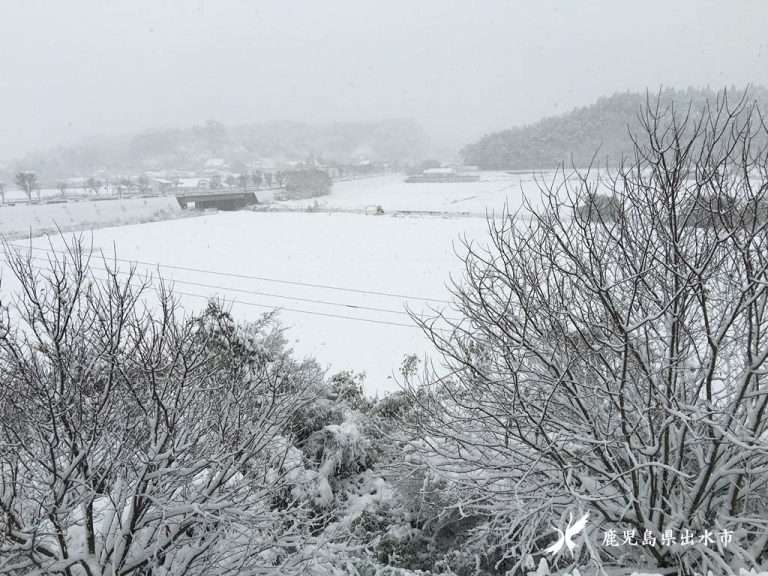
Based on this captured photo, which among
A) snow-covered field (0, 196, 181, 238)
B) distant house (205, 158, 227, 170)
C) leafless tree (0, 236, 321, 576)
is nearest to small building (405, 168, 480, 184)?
snow-covered field (0, 196, 181, 238)

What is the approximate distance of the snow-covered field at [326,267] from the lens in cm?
1731

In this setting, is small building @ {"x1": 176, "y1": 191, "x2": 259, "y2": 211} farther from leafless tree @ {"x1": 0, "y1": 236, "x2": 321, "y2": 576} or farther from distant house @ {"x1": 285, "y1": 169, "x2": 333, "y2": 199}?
leafless tree @ {"x1": 0, "y1": 236, "x2": 321, "y2": 576}

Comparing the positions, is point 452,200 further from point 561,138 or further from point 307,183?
point 561,138

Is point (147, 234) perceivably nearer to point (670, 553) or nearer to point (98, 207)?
point (98, 207)

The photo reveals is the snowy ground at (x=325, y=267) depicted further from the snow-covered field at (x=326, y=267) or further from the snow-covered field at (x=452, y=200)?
the snow-covered field at (x=452, y=200)

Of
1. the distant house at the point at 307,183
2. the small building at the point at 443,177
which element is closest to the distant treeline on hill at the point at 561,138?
the small building at the point at 443,177

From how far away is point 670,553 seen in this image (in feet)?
15.5

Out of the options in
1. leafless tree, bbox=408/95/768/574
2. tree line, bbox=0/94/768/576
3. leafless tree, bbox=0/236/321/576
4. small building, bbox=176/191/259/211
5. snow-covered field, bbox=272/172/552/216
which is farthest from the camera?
small building, bbox=176/191/259/211

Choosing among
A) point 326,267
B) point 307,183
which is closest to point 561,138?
point 307,183

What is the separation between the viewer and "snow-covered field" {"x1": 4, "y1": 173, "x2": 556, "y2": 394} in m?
17.3

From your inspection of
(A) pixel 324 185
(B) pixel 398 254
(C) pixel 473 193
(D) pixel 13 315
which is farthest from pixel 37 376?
(A) pixel 324 185

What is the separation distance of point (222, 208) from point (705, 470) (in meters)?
77.6

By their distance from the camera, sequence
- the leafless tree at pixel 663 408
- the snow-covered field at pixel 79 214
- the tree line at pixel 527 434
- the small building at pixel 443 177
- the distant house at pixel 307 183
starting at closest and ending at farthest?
the leafless tree at pixel 663 408
the tree line at pixel 527 434
the snow-covered field at pixel 79 214
the distant house at pixel 307 183
the small building at pixel 443 177

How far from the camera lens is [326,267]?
28.2 meters
